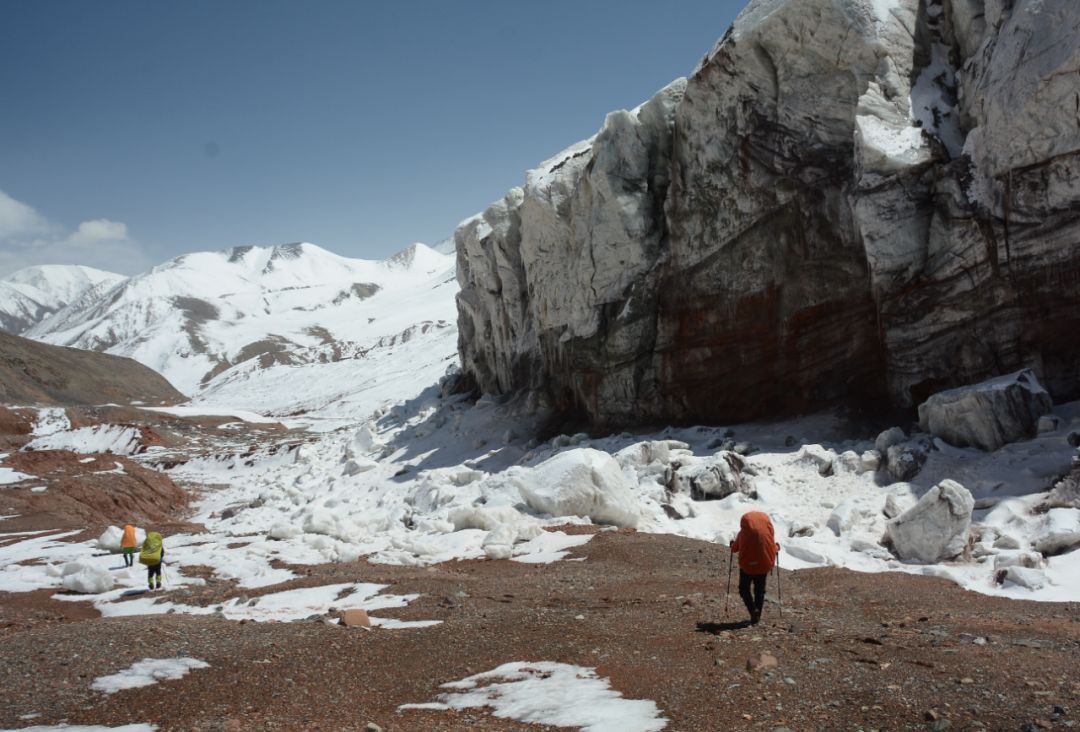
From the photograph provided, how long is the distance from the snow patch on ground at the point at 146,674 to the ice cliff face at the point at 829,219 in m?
16.3

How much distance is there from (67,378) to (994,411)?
9664cm

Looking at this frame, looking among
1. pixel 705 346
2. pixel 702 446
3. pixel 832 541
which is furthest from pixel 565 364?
pixel 832 541

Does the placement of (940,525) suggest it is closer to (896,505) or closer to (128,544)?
(896,505)

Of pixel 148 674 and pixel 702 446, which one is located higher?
pixel 702 446

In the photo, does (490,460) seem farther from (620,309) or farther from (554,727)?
(554,727)

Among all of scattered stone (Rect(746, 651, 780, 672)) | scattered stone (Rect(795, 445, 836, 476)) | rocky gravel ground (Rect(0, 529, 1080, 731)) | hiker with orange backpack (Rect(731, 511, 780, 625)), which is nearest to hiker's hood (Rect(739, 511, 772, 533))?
hiker with orange backpack (Rect(731, 511, 780, 625))

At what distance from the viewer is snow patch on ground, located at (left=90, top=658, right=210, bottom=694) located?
6809mm

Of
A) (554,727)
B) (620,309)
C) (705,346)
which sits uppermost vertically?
(620,309)

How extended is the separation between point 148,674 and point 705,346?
59.4ft

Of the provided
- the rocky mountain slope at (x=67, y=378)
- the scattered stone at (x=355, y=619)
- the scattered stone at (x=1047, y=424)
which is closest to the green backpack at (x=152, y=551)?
the scattered stone at (x=355, y=619)

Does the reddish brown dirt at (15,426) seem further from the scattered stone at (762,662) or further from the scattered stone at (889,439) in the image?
the scattered stone at (762,662)

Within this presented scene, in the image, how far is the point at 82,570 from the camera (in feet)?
45.3

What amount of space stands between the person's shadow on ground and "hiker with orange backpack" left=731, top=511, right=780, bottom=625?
120 millimetres

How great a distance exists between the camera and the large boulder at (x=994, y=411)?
14555 mm
